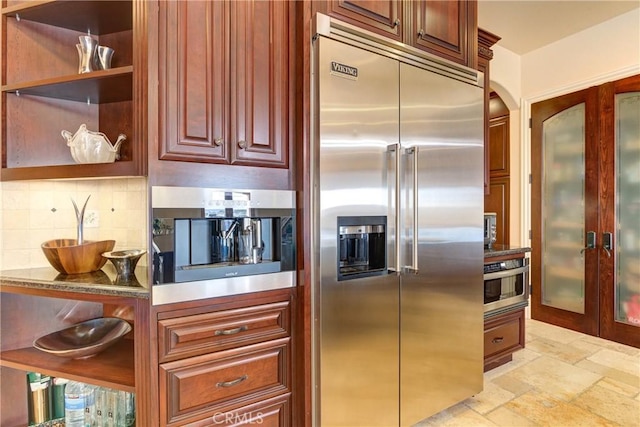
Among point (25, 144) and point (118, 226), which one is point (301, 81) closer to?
point (118, 226)

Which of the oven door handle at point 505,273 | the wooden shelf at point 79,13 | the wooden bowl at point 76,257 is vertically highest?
the wooden shelf at point 79,13

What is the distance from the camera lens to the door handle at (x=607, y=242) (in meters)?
3.21

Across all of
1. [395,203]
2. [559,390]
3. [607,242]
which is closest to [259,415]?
[395,203]

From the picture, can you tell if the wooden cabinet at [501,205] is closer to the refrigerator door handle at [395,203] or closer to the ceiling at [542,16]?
the ceiling at [542,16]

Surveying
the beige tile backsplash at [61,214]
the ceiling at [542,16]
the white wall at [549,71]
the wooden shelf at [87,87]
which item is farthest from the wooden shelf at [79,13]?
the white wall at [549,71]

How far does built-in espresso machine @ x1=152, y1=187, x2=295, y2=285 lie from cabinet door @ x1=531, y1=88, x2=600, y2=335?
325cm

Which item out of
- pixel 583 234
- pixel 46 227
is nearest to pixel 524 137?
pixel 583 234

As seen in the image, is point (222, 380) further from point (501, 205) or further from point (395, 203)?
point (501, 205)

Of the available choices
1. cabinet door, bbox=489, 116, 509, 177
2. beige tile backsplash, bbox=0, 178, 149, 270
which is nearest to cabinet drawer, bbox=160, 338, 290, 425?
beige tile backsplash, bbox=0, 178, 149, 270

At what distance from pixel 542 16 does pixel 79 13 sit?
3.63 meters

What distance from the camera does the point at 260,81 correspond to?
5.21 feet

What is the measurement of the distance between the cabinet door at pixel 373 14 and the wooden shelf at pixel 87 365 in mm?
1821

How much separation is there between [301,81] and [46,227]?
150cm

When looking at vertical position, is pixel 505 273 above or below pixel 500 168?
below
